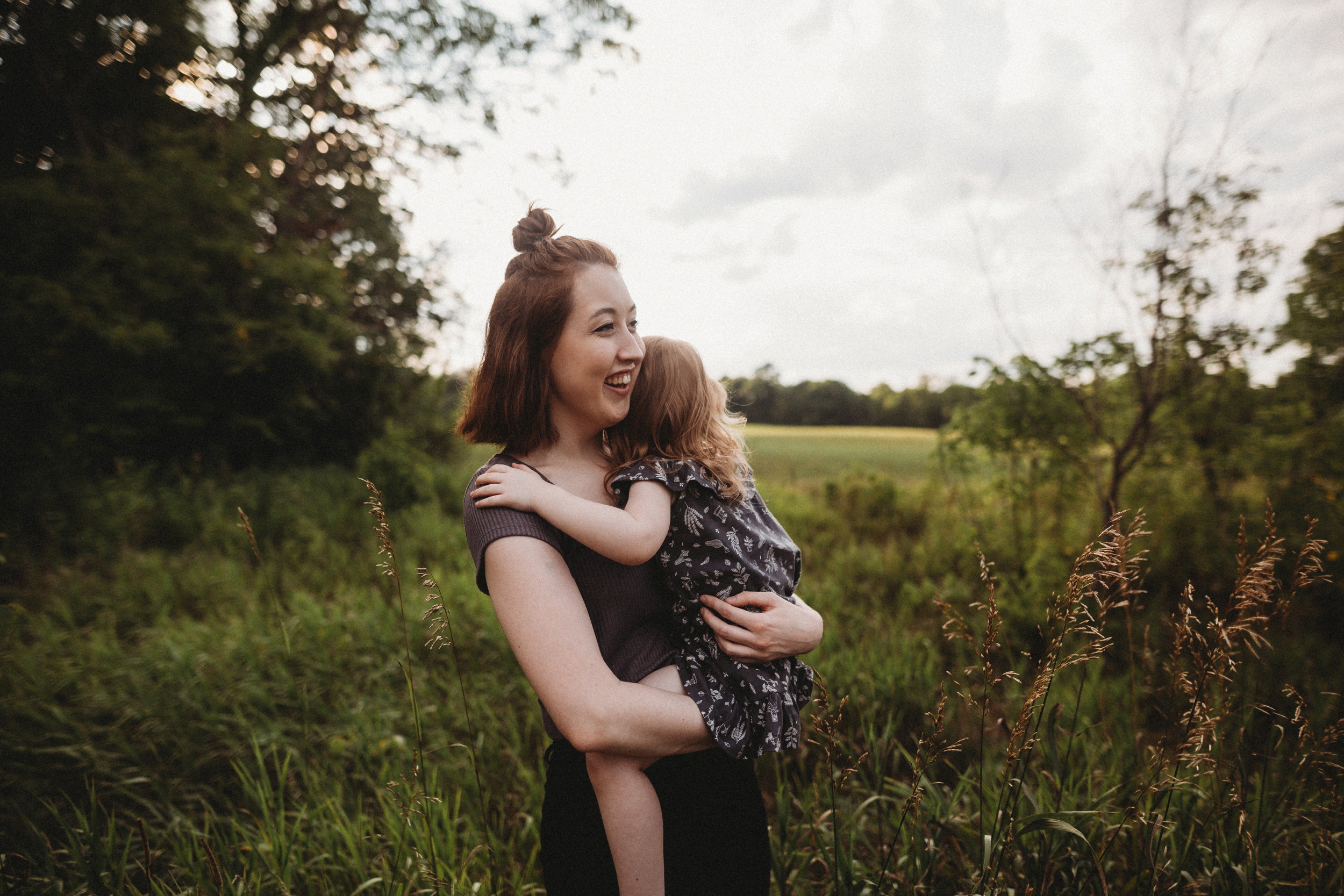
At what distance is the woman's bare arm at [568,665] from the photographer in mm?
1248

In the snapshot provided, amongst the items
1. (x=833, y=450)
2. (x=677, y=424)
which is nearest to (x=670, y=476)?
(x=677, y=424)

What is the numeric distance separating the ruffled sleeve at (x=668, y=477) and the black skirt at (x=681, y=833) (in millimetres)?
703

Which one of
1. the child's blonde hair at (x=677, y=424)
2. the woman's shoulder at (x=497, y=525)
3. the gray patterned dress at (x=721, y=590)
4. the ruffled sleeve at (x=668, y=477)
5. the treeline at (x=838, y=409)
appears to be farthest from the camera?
the treeline at (x=838, y=409)

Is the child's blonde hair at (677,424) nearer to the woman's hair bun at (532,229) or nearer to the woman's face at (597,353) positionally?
the woman's face at (597,353)

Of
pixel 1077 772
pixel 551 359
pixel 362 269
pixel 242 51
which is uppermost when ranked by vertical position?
pixel 242 51

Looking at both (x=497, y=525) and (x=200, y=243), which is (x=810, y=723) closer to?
(x=497, y=525)

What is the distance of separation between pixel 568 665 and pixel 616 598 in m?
0.32

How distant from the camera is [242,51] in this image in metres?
10.2

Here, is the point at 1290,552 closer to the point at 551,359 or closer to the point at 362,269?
the point at 551,359

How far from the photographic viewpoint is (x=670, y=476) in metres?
1.63

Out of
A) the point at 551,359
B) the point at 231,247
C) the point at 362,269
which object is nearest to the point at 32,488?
the point at 231,247

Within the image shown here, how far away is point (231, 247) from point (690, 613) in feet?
30.7

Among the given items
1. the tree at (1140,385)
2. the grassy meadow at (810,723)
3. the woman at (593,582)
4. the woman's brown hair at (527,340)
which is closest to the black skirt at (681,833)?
the woman at (593,582)

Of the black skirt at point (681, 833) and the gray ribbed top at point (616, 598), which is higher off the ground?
the gray ribbed top at point (616, 598)
